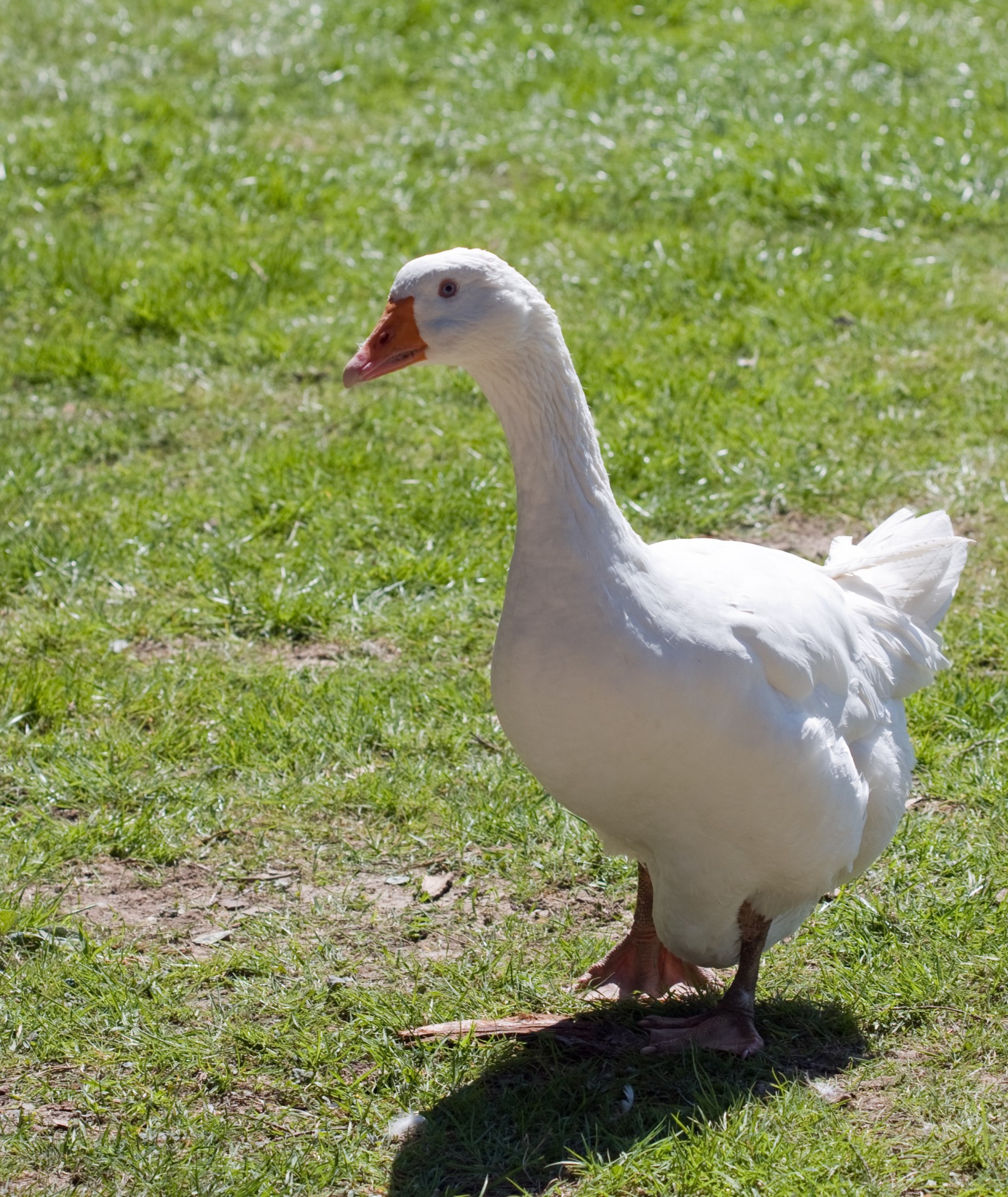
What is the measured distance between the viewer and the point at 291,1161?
3.06 meters

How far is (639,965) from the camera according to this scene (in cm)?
364

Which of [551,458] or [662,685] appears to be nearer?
→ [662,685]

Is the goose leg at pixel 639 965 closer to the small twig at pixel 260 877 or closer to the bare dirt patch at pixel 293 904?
the bare dirt patch at pixel 293 904

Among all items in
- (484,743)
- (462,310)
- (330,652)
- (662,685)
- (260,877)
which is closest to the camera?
(662,685)

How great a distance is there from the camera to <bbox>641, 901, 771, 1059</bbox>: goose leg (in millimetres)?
3379

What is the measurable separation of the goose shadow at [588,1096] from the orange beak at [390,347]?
1680mm

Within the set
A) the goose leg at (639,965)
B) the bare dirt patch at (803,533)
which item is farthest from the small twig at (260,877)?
the bare dirt patch at (803,533)

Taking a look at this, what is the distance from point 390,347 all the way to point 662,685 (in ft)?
3.42

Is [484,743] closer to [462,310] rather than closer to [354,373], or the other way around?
[354,373]

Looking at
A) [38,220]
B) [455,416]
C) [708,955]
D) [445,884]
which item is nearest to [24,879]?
[445,884]

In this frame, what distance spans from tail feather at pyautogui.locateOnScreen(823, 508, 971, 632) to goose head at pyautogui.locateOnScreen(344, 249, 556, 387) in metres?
1.32

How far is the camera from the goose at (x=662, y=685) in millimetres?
3004

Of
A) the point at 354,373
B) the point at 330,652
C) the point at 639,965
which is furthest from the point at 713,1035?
the point at 330,652

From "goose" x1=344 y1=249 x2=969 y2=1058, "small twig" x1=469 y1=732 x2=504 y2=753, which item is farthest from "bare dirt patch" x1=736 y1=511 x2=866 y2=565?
"goose" x1=344 y1=249 x2=969 y2=1058
